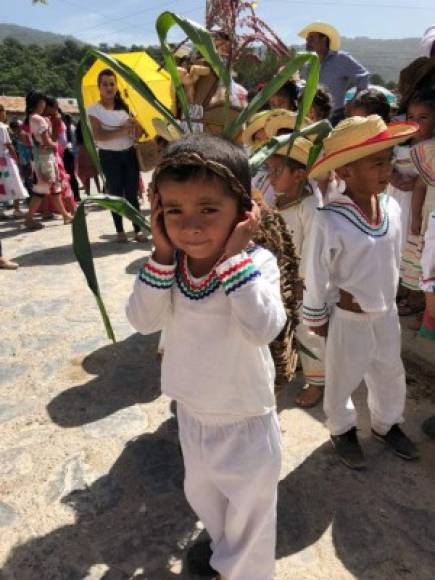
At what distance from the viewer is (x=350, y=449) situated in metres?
2.54

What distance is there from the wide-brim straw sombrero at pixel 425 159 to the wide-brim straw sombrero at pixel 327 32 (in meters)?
2.18

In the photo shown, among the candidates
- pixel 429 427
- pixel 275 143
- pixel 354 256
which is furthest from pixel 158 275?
pixel 429 427

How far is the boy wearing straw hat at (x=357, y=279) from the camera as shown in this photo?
2.20m

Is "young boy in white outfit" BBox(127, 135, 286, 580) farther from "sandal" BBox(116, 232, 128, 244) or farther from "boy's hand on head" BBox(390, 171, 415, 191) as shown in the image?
"sandal" BBox(116, 232, 128, 244)

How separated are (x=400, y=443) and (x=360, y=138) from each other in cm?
154

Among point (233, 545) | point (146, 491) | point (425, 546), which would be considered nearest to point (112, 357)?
point (146, 491)

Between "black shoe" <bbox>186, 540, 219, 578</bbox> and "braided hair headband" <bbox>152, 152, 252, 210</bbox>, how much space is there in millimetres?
1431

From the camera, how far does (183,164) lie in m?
1.39

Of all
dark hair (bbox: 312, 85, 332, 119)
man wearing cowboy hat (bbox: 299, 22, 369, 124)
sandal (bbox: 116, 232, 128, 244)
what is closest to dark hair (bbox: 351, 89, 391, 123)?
dark hair (bbox: 312, 85, 332, 119)

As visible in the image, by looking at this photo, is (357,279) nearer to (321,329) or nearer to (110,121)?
(321,329)

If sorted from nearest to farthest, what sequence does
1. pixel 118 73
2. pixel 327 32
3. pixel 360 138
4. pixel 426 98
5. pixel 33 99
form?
pixel 118 73, pixel 360 138, pixel 426 98, pixel 327 32, pixel 33 99

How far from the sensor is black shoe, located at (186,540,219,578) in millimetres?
1996

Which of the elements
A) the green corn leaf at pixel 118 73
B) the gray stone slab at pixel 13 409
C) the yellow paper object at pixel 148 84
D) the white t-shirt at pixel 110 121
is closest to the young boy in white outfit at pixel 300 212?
the green corn leaf at pixel 118 73

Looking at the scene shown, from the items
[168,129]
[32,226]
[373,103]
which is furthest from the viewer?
[32,226]
